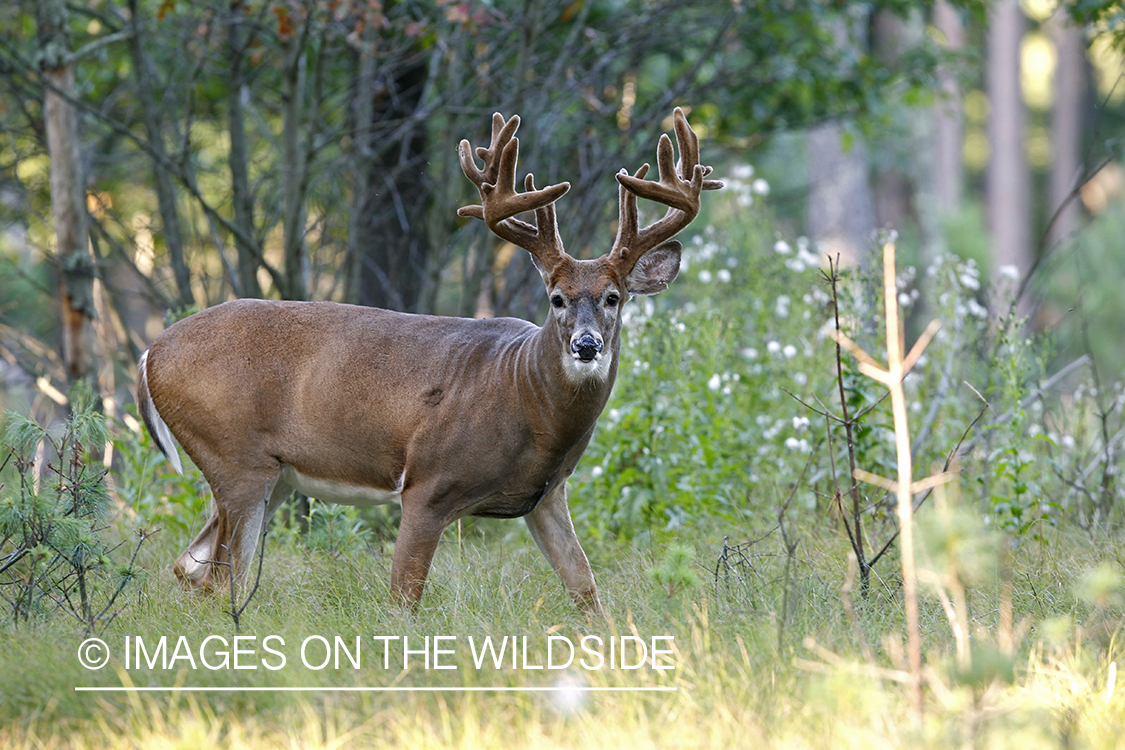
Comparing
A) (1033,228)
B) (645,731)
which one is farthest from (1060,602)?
(1033,228)

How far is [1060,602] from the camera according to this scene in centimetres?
430

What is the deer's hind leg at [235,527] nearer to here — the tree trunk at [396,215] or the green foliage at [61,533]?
the green foliage at [61,533]

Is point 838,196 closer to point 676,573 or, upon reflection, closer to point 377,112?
point 377,112

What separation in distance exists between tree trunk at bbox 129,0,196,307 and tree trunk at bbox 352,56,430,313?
46.3 inches

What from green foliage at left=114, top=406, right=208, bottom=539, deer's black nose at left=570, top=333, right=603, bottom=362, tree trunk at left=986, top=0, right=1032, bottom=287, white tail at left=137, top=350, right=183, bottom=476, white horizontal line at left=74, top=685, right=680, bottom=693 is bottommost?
green foliage at left=114, top=406, right=208, bottom=539

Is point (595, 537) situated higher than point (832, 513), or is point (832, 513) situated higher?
point (832, 513)

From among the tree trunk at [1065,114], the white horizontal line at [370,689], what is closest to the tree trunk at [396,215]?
the white horizontal line at [370,689]

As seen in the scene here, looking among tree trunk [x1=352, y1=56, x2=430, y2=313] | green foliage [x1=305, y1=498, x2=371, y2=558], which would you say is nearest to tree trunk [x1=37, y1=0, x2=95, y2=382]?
tree trunk [x1=352, y1=56, x2=430, y2=313]

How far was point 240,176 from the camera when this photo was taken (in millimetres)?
6980

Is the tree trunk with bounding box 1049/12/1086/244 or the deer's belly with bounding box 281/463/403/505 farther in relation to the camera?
the tree trunk with bounding box 1049/12/1086/244

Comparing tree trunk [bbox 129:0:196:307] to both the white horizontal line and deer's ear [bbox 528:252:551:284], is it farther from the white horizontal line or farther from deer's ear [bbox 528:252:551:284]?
the white horizontal line

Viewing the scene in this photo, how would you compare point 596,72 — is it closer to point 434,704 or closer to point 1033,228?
point 434,704

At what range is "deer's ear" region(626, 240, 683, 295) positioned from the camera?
4723 mm

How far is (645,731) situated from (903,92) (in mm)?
7692
